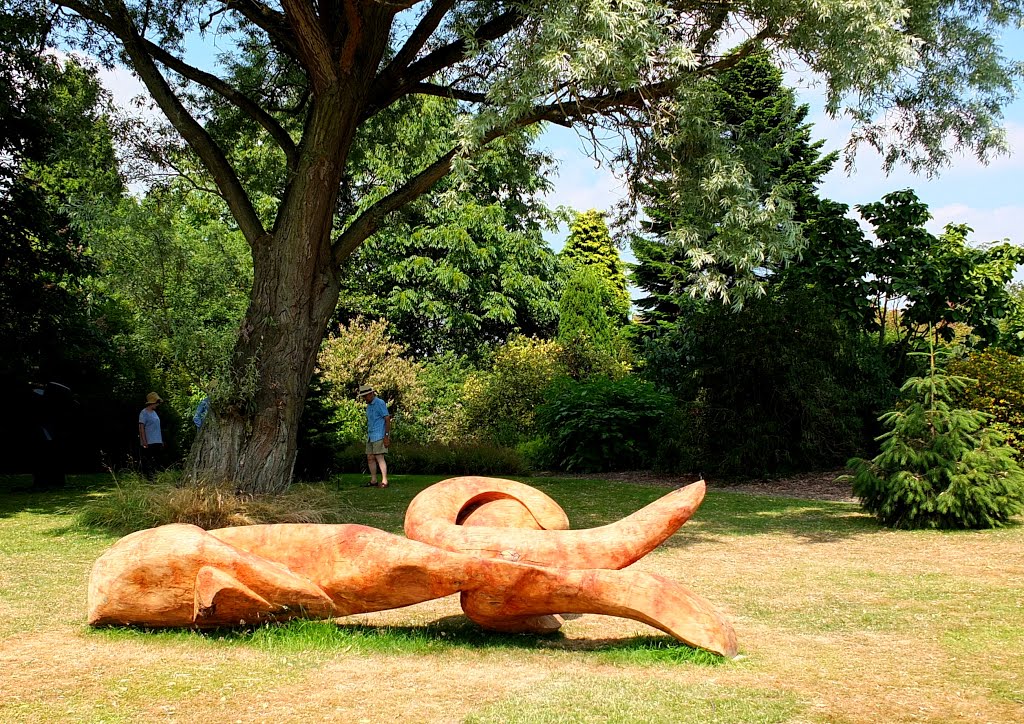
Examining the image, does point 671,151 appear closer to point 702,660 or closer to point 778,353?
point 778,353

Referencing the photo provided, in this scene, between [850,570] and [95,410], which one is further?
[95,410]

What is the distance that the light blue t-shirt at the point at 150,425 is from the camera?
14938 mm

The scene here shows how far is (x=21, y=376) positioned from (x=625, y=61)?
47.4ft

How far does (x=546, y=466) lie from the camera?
68.3ft

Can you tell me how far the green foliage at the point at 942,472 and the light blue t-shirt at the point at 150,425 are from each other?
11.2 meters

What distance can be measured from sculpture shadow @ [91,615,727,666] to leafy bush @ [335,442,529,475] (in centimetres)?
1286

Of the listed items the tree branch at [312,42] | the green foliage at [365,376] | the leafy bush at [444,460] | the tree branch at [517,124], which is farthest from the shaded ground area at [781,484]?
the tree branch at [312,42]

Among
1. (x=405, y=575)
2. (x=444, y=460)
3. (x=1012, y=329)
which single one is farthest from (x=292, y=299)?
(x=1012, y=329)

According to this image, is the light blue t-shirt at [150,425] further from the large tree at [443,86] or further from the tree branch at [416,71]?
the tree branch at [416,71]

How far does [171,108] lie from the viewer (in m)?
12.2

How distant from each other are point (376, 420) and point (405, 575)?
36.4 ft

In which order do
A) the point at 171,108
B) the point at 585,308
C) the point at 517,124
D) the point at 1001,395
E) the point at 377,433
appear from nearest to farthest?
the point at 517,124, the point at 171,108, the point at 1001,395, the point at 377,433, the point at 585,308

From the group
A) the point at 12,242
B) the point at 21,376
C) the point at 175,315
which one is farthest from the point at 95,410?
the point at 175,315

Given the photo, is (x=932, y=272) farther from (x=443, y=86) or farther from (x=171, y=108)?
(x=171, y=108)
